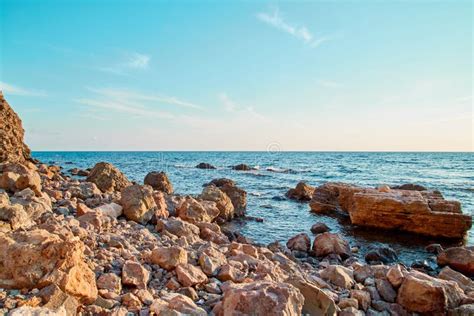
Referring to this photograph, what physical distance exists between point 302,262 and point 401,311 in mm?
3953

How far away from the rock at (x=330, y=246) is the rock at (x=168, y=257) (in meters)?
5.94

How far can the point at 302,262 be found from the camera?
9.03 metres

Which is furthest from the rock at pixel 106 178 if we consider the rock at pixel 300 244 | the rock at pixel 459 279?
the rock at pixel 459 279

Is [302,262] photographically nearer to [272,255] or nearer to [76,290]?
[272,255]

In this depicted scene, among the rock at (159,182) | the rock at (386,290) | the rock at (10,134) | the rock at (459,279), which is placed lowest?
the rock at (459,279)

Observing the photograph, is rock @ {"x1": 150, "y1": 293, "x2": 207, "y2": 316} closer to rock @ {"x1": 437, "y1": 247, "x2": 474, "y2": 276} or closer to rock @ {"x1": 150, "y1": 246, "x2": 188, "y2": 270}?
rock @ {"x1": 150, "y1": 246, "x2": 188, "y2": 270}

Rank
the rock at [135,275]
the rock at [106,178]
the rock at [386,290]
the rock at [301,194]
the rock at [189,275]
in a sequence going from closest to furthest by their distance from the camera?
1. the rock at [135,275]
2. the rock at [189,275]
3. the rock at [386,290]
4. the rock at [106,178]
5. the rock at [301,194]

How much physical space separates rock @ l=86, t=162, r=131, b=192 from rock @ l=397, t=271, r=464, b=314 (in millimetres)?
12629

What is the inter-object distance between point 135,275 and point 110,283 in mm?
399

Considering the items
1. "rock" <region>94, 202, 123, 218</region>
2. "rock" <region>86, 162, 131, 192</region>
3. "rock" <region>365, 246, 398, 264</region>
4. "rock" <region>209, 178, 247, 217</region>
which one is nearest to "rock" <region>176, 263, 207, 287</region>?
"rock" <region>94, 202, 123, 218</region>

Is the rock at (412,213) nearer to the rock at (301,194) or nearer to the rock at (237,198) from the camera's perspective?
the rock at (237,198)

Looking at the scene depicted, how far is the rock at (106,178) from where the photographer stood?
15.0 m

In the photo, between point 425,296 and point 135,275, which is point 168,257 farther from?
point 425,296

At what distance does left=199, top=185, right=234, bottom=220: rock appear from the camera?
597 inches
